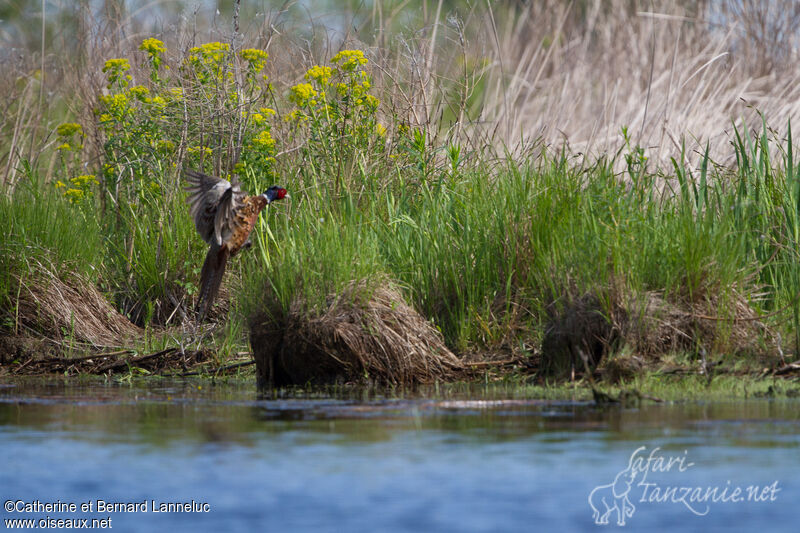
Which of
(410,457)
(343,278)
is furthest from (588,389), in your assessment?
(410,457)

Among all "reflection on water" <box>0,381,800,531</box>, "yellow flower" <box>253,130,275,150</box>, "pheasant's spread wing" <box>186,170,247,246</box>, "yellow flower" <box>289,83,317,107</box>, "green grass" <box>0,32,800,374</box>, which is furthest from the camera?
"yellow flower" <box>253,130,275,150</box>

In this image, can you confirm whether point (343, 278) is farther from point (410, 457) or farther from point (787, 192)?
point (787, 192)

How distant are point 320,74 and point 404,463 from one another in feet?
14.8

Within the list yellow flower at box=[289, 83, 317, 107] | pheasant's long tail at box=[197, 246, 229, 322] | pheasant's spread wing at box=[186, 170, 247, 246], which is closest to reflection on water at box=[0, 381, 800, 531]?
pheasant's spread wing at box=[186, 170, 247, 246]

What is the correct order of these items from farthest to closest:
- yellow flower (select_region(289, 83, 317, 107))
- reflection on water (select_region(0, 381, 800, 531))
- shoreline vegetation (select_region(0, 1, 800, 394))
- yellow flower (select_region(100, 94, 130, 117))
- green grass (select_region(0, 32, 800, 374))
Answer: yellow flower (select_region(100, 94, 130, 117)) → yellow flower (select_region(289, 83, 317, 107)) → green grass (select_region(0, 32, 800, 374)) → shoreline vegetation (select_region(0, 1, 800, 394)) → reflection on water (select_region(0, 381, 800, 531))

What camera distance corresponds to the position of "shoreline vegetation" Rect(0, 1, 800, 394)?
21.2 feet

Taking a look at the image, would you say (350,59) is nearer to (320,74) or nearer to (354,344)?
(320,74)

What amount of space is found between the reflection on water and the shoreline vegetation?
2.78 feet

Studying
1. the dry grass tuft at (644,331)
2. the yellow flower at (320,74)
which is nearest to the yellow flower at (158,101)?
the yellow flower at (320,74)

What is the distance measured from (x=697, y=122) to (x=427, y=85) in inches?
102

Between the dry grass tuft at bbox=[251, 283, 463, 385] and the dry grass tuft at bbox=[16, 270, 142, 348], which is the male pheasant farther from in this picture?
the dry grass tuft at bbox=[251, 283, 463, 385]

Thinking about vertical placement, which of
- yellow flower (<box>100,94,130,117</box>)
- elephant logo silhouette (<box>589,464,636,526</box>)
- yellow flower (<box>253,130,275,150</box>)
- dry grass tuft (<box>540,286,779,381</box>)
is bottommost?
elephant logo silhouette (<box>589,464,636,526</box>)

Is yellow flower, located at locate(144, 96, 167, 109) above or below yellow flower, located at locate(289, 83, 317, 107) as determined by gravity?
above

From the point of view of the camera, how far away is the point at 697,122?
1015 centimetres
